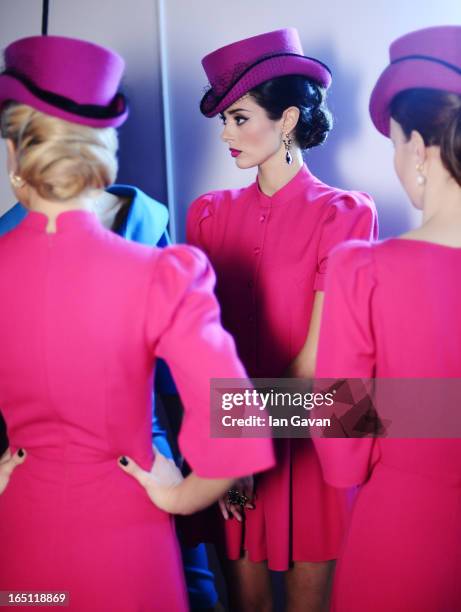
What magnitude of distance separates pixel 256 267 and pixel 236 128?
0.32m

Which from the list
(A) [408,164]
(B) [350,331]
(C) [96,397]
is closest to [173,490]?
(C) [96,397]

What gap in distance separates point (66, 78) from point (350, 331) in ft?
1.89

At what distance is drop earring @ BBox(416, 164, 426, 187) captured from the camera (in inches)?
42.6

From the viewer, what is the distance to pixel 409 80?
3.51ft

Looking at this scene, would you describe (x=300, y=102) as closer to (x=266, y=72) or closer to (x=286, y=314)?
(x=266, y=72)

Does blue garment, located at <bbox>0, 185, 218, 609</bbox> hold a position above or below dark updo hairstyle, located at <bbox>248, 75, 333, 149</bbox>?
below

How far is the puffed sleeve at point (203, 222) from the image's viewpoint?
5.52 ft

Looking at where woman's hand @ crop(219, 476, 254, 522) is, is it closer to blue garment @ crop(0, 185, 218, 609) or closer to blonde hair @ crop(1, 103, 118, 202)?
blue garment @ crop(0, 185, 218, 609)

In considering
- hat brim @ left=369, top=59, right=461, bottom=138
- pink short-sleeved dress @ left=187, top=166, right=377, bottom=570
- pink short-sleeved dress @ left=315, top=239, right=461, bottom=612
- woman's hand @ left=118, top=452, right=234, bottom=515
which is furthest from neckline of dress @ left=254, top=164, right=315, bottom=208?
woman's hand @ left=118, top=452, right=234, bottom=515

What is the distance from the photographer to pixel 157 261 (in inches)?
38.5

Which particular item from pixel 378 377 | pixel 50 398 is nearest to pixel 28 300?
pixel 50 398

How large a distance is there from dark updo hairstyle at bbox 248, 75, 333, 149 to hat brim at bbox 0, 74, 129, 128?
0.59 meters

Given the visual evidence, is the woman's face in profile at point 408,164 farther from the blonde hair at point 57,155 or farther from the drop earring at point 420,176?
the blonde hair at point 57,155

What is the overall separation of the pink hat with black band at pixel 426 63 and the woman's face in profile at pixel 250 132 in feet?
1.48
